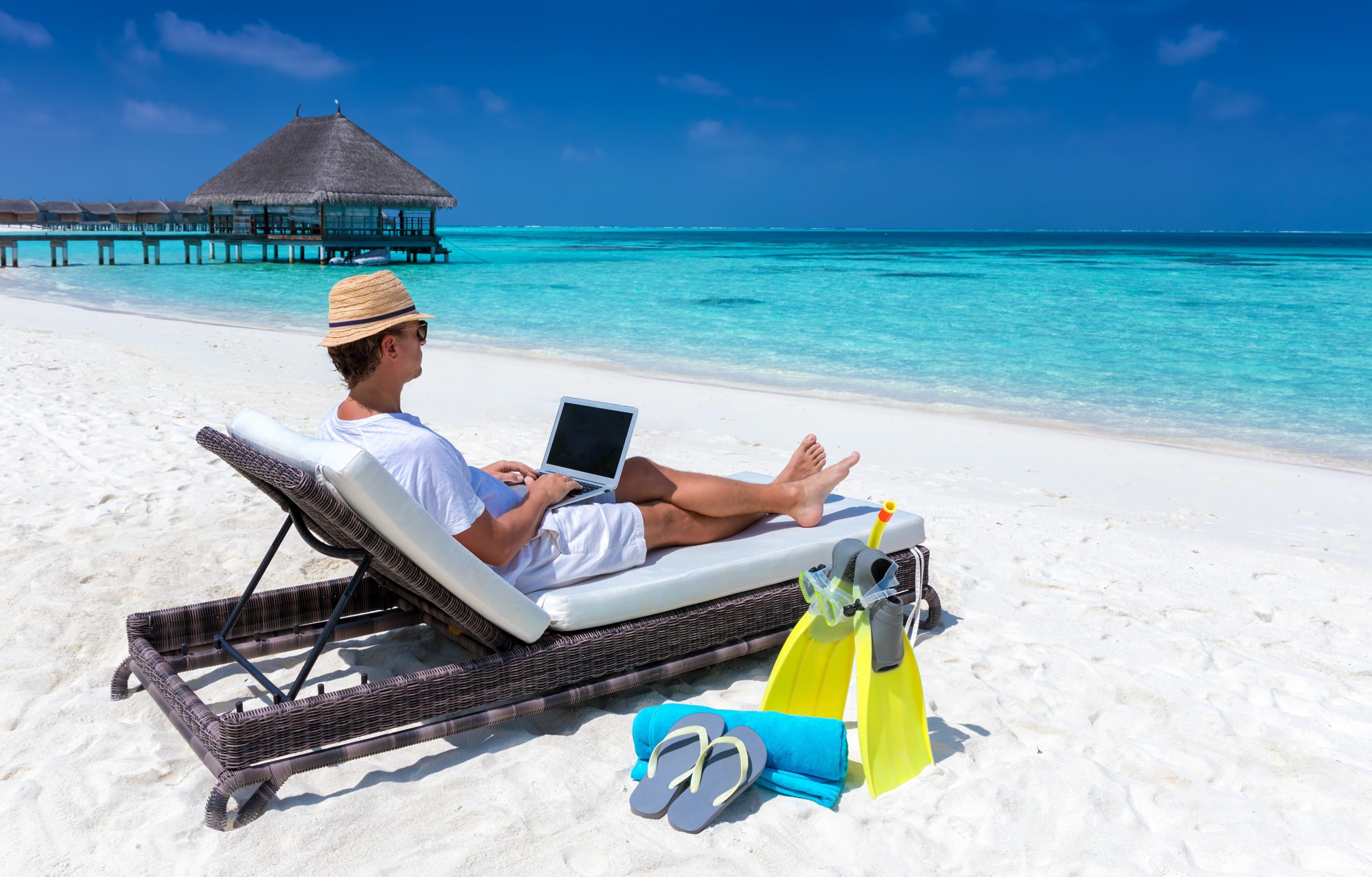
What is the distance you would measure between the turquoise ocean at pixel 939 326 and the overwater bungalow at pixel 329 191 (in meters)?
1.31

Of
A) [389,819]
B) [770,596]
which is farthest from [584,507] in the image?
[389,819]

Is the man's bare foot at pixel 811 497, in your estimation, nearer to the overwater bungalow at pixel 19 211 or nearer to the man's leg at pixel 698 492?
the man's leg at pixel 698 492

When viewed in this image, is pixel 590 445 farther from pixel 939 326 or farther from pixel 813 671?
pixel 939 326

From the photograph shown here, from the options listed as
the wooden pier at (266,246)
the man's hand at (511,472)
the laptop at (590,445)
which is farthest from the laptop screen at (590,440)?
the wooden pier at (266,246)

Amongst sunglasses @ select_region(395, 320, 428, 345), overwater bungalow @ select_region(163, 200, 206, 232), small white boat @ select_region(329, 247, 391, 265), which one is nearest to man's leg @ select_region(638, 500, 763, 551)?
sunglasses @ select_region(395, 320, 428, 345)

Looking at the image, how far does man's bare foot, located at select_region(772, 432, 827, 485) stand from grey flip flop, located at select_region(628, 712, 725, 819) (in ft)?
3.75

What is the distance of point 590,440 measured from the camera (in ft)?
9.66

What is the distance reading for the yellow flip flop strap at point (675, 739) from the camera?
2082 mm

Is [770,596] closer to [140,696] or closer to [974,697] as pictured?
[974,697]

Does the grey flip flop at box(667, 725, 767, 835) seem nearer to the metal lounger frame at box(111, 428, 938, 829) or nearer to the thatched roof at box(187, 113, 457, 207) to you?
the metal lounger frame at box(111, 428, 938, 829)

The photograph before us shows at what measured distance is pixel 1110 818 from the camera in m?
2.08

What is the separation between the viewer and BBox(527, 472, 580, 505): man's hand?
248 centimetres

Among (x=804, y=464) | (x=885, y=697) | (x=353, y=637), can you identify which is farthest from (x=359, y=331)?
(x=804, y=464)

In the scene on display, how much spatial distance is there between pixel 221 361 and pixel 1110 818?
28.4 ft
